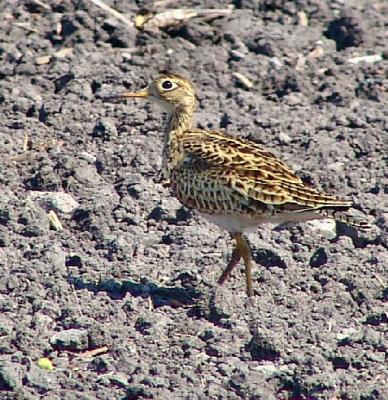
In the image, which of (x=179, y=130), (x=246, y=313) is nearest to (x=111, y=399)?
(x=246, y=313)

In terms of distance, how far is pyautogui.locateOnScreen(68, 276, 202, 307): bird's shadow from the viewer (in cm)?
930

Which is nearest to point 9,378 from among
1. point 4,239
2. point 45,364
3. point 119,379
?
point 45,364

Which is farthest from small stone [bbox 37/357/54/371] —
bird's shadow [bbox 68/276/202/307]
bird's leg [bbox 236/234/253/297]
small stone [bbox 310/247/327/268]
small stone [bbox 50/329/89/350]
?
small stone [bbox 310/247/327/268]

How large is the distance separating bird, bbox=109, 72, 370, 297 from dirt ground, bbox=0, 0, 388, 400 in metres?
0.38

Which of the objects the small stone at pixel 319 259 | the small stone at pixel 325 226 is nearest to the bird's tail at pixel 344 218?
the small stone at pixel 319 259

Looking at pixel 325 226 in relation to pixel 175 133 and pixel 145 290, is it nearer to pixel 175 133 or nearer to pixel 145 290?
pixel 175 133

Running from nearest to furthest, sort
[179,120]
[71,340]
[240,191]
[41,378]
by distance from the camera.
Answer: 1. [41,378]
2. [71,340]
3. [240,191]
4. [179,120]

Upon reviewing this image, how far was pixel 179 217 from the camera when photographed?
34.1 ft

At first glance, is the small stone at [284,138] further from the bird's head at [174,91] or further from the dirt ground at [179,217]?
the bird's head at [174,91]

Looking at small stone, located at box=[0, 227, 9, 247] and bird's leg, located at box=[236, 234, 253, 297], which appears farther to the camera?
small stone, located at box=[0, 227, 9, 247]

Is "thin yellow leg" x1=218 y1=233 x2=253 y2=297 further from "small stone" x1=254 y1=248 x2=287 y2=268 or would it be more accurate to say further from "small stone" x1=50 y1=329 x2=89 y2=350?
"small stone" x1=50 y1=329 x2=89 y2=350

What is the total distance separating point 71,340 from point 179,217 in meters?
2.06

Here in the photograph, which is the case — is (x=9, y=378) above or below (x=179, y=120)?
below

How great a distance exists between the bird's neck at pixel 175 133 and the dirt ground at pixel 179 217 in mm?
520
